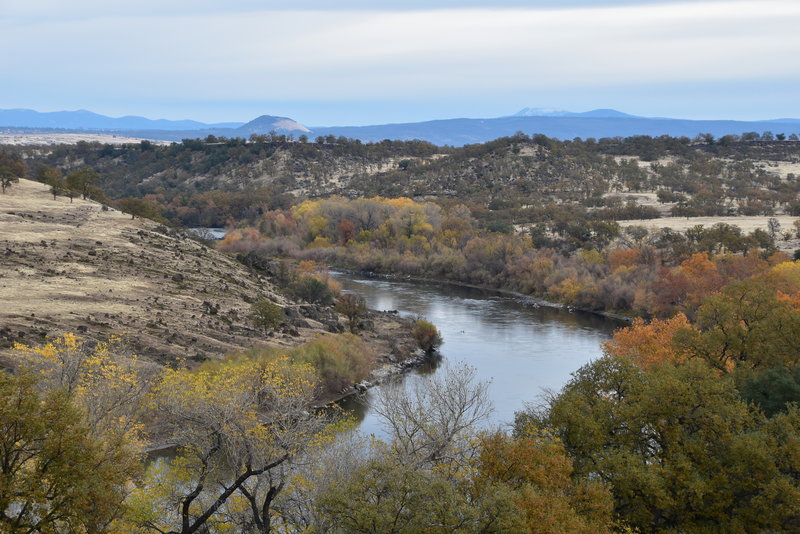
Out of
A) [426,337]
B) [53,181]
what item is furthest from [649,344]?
[53,181]

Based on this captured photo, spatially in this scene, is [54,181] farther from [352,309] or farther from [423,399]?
[423,399]

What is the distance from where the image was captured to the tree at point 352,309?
4941 centimetres

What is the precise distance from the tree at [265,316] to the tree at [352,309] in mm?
7524

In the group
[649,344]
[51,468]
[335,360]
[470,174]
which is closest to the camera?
[51,468]

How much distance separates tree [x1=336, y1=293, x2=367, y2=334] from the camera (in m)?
49.4

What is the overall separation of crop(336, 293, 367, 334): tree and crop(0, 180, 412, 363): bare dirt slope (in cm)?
105

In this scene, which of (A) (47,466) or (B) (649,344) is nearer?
(A) (47,466)

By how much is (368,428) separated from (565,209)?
67840 millimetres

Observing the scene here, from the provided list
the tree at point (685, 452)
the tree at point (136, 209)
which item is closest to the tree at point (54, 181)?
the tree at point (136, 209)

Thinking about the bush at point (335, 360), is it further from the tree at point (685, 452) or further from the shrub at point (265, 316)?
the tree at point (685, 452)

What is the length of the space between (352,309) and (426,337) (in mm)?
5734

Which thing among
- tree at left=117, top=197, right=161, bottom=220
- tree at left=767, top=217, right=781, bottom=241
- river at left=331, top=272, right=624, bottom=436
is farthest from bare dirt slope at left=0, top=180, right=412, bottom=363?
tree at left=767, top=217, right=781, bottom=241

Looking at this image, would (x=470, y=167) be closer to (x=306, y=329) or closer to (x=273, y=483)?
(x=306, y=329)

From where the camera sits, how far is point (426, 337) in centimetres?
4784
